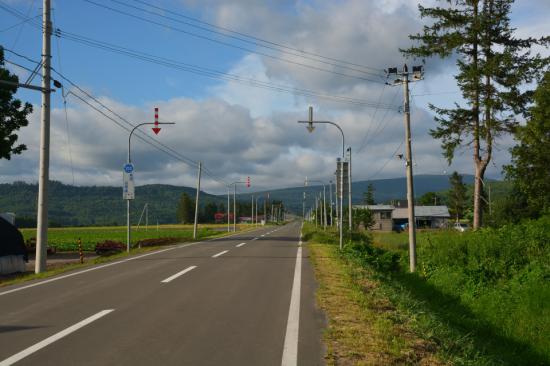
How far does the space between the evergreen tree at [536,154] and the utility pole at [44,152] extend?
73.0 ft

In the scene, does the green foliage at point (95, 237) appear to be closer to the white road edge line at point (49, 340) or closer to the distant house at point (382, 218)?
the white road edge line at point (49, 340)

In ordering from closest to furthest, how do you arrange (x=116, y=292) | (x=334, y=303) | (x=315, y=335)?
(x=315, y=335) < (x=334, y=303) < (x=116, y=292)

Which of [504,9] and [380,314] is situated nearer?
[380,314]

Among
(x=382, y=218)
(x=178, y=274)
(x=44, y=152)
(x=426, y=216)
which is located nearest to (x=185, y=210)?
(x=382, y=218)

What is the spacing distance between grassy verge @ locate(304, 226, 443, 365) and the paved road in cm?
27

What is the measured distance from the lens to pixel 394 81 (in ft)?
68.4

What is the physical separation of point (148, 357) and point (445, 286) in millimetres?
14648

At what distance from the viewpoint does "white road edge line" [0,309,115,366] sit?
17.3 feet

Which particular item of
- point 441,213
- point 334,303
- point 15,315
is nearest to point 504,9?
point 334,303

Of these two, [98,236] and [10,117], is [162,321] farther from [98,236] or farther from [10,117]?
[98,236]

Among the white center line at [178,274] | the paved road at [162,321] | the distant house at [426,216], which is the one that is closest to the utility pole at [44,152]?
the paved road at [162,321]

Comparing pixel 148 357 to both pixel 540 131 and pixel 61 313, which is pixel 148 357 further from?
pixel 540 131

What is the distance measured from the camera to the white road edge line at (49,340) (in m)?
5.27

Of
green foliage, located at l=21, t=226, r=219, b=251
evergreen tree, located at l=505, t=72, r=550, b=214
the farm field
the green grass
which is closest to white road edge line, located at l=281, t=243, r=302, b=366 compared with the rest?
the green grass
